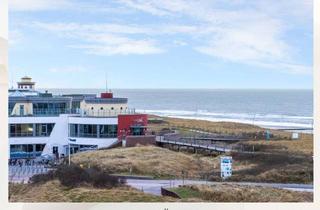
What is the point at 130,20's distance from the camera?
4.09 m

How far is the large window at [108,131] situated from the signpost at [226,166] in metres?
0.96

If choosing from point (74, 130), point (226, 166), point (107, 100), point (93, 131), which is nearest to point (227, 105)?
point (226, 166)

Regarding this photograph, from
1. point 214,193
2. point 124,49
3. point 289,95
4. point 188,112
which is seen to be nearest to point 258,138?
point 289,95

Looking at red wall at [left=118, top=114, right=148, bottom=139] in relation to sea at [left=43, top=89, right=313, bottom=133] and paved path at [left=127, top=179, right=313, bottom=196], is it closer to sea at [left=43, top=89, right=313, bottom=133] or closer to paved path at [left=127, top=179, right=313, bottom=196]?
sea at [left=43, top=89, right=313, bottom=133]

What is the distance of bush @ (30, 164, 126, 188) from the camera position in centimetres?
367

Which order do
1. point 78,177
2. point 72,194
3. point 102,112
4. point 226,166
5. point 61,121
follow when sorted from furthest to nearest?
point 102,112
point 61,121
point 226,166
point 78,177
point 72,194

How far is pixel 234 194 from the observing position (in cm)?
330

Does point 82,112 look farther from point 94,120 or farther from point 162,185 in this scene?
point 162,185

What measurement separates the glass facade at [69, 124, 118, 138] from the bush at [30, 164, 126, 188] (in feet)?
1.16

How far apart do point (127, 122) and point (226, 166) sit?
0.96 metres

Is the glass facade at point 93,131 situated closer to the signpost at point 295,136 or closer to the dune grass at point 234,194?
the dune grass at point 234,194

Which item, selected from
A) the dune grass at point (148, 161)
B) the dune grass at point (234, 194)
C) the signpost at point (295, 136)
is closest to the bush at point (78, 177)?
the dune grass at point (148, 161)

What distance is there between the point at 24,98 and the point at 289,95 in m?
2.38

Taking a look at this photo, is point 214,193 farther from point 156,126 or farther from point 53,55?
point 53,55
